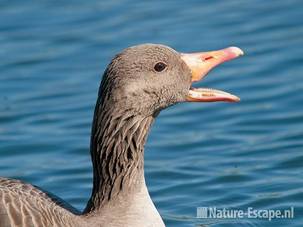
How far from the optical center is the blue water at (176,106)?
13.6 meters

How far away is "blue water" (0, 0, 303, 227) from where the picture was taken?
13.6 m

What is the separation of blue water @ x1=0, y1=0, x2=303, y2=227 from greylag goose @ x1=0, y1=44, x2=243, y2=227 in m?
2.50

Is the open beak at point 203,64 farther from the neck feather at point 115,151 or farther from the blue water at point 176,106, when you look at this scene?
the blue water at point 176,106

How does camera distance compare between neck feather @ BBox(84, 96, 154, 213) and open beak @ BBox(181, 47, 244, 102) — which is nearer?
neck feather @ BBox(84, 96, 154, 213)

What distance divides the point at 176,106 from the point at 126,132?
19.8 ft

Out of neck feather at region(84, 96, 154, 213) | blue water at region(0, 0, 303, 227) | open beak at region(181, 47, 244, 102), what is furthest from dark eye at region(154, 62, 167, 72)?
blue water at region(0, 0, 303, 227)

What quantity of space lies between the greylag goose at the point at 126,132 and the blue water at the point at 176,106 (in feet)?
8.22

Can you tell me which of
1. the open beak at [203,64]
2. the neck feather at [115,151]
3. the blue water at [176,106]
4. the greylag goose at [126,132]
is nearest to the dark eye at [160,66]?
the greylag goose at [126,132]

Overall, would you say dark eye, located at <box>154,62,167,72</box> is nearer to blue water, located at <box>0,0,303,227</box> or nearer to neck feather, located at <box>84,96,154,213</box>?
neck feather, located at <box>84,96,154,213</box>

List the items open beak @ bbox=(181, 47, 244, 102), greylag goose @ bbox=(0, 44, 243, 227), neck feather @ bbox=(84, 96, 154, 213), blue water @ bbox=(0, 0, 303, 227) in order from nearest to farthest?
1. greylag goose @ bbox=(0, 44, 243, 227)
2. neck feather @ bbox=(84, 96, 154, 213)
3. open beak @ bbox=(181, 47, 244, 102)
4. blue water @ bbox=(0, 0, 303, 227)

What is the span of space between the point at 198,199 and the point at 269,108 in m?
2.82

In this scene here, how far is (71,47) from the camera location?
1811 cm

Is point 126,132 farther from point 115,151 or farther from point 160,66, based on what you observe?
point 160,66

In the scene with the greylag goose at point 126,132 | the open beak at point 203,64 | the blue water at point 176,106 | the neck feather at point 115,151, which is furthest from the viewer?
the blue water at point 176,106
